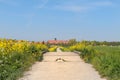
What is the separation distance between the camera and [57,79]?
12891 mm

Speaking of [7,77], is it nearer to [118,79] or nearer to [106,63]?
[118,79]

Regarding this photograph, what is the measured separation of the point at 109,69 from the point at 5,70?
3.59 m

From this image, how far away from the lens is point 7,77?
1185 cm

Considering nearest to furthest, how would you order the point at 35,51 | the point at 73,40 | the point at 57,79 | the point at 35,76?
the point at 57,79, the point at 35,76, the point at 35,51, the point at 73,40

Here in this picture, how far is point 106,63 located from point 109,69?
1.51 m

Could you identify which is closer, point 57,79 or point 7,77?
point 7,77

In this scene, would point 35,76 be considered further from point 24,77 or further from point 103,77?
point 103,77

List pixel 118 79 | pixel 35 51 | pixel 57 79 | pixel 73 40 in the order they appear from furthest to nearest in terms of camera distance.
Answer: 1. pixel 73 40
2. pixel 35 51
3. pixel 57 79
4. pixel 118 79

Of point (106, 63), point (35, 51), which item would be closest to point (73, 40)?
point (35, 51)

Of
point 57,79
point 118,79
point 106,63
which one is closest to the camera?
point 118,79

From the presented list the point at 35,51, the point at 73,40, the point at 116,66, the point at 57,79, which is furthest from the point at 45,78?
the point at 73,40

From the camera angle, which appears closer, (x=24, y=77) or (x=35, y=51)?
(x=24, y=77)

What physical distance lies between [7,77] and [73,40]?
233ft

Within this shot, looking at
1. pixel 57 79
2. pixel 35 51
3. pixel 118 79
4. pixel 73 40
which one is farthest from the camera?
pixel 73 40
